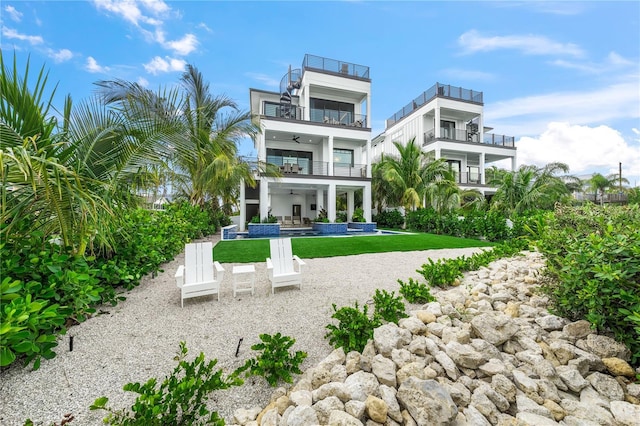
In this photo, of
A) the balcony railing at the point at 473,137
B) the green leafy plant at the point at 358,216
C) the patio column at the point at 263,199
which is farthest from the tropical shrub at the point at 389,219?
the patio column at the point at 263,199

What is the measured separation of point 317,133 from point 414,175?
6.97 metres

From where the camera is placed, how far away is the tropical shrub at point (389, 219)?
19.8 m

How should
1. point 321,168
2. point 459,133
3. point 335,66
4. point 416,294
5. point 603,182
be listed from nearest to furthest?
point 416,294, point 335,66, point 321,168, point 459,133, point 603,182

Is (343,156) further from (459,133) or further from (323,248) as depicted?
(323,248)

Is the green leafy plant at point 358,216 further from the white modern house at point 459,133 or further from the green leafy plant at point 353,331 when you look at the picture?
the green leafy plant at point 353,331

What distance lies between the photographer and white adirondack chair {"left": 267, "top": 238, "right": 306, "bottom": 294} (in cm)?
482

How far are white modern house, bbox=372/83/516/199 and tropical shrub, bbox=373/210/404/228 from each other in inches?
230

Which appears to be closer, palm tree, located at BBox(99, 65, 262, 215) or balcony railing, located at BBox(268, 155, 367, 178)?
palm tree, located at BBox(99, 65, 262, 215)

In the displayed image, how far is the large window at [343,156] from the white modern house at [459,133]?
606cm

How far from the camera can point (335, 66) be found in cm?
1811

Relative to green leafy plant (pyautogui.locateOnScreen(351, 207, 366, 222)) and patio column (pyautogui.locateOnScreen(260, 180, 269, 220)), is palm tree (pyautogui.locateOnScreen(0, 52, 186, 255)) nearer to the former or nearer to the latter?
patio column (pyautogui.locateOnScreen(260, 180, 269, 220))

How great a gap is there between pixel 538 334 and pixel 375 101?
19882 millimetres

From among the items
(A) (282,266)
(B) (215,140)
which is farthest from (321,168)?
(A) (282,266)

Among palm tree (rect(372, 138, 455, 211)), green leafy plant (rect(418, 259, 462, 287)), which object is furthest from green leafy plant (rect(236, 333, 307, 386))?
palm tree (rect(372, 138, 455, 211))
